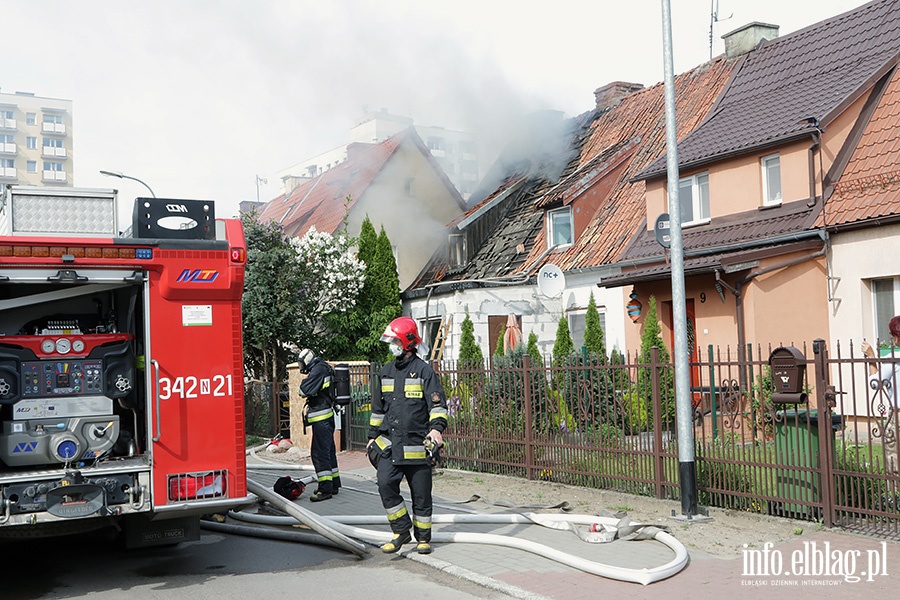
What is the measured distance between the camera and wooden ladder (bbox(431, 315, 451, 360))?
74.2 ft

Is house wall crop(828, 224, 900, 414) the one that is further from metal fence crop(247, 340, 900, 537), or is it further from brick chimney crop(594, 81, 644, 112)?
brick chimney crop(594, 81, 644, 112)

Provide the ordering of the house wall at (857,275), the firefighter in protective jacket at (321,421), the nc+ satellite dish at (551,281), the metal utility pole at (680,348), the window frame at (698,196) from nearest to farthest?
the metal utility pole at (680,348), the firefighter in protective jacket at (321,421), the house wall at (857,275), the window frame at (698,196), the nc+ satellite dish at (551,281)

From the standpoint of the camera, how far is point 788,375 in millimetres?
8062

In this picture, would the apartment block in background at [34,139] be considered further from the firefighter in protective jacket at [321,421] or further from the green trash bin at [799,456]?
the green trash bin at [799,456]

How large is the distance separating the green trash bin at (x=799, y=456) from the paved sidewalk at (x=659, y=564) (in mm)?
428

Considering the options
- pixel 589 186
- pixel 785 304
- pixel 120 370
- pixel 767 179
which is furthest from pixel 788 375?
pixel 589 186

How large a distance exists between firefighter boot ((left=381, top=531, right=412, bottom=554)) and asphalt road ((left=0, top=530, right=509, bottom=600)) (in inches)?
3.5

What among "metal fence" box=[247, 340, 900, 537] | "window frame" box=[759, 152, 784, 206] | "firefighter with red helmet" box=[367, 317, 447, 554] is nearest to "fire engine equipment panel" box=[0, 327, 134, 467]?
"firefighter with red helmet" box=[367, 317, 447, 554]

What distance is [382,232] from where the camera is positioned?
24.2 m

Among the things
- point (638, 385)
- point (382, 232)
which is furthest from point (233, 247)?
point (382, 232)

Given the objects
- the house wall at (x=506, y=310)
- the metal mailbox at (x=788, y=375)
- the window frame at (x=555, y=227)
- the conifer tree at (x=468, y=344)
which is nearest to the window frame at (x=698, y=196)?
the house wall at (x=506, y=310)

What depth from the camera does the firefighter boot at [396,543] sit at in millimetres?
7605

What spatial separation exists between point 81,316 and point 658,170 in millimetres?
13436

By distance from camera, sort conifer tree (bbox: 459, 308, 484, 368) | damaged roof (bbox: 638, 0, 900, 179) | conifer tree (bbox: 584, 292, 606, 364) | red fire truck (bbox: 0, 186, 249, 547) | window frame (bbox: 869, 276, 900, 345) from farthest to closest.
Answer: conifer tree (bbox: 459, 308, 484, 368)
conifer tree (bbox: 584, 292, 606, 364)
damaged roof (bbox: 638, 0, 900, 179)
window frame (bbox: 869, 276, 900, 345)
red fire truck (bbox: 0, 186, 249, 547)
